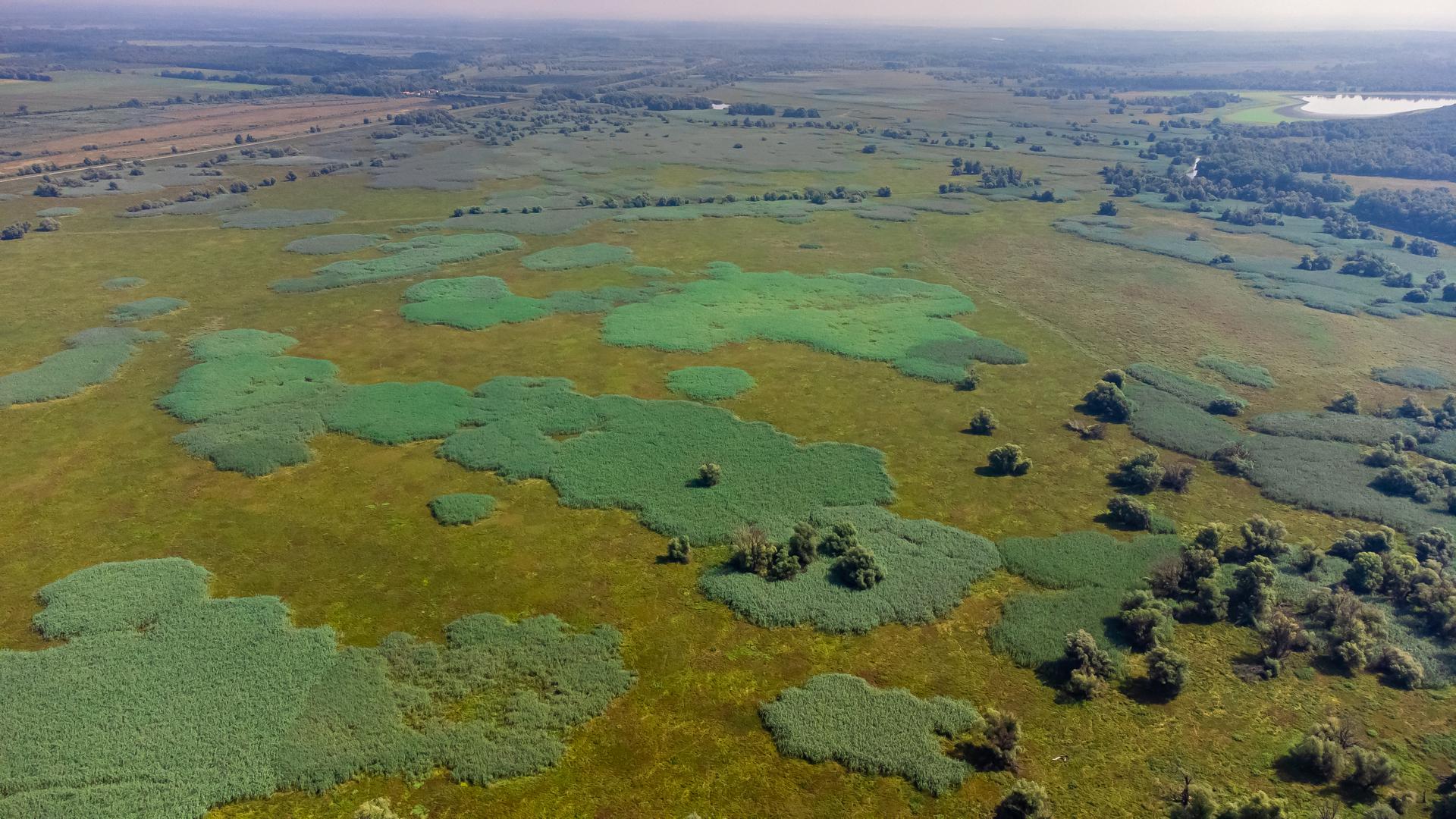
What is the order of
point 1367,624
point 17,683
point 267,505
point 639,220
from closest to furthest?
point 17,683, point 1367,624, point 267,505, point 639,220

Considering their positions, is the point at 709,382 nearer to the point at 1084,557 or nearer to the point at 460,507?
the point at 460,507

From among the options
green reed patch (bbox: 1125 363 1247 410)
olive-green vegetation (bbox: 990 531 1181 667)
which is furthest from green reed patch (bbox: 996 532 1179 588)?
green reed patch (bbox: 1125 363 1247 410)

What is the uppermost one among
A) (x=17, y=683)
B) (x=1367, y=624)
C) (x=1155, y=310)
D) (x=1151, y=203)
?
(x=1151, y=203)

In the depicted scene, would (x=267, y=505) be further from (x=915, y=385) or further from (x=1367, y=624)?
(x=1367, y=624)

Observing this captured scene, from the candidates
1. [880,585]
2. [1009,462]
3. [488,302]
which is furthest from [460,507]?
[488,302]

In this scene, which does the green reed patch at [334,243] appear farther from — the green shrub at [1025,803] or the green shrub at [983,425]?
the green shrub at [1025,803]

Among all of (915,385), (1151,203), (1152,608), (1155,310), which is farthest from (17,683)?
(1151,203)

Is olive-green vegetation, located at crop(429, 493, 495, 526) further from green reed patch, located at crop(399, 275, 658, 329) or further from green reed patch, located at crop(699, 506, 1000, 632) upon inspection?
green reed patch, located at crop(399, 275, 658, 329)
